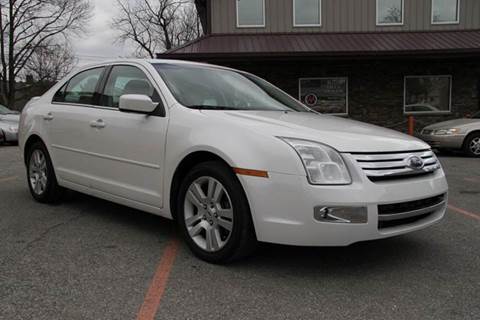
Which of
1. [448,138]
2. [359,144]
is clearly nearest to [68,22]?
[448,138]

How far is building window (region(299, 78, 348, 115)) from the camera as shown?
16.3 meters

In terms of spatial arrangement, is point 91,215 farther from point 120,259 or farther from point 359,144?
point 359,144

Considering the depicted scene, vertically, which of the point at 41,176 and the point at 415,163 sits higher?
the point at 415,163

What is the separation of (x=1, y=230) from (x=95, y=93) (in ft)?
5.21

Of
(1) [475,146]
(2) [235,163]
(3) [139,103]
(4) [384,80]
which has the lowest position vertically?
(1) [475,146]

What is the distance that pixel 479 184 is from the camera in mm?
7266

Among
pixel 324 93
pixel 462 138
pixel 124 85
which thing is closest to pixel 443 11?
pixel 324 93

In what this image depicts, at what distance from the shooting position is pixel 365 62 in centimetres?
1622

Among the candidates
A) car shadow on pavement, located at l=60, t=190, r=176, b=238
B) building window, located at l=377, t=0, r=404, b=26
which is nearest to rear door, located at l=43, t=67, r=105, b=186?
car shadow on pavement, located at l=60, t=190, r=176, b=238

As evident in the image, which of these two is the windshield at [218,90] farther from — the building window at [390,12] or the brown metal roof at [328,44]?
the building window at [390,12]

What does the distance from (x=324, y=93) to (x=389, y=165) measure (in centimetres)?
1353

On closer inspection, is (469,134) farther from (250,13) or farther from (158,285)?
(158,285)

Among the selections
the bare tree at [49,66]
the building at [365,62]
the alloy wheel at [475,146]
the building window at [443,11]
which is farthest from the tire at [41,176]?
the bare tree at [49,66]

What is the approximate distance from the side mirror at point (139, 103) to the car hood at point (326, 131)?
1.60 feet
